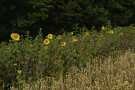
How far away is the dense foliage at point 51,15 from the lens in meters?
8.19

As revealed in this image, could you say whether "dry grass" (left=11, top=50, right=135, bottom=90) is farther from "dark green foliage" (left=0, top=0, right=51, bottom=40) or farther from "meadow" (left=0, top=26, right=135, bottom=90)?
"dark green foliage" (left=0, top=0, right=51, bottom=40)

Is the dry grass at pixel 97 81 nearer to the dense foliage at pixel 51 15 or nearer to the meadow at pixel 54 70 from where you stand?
the meadow at pixel 54 70

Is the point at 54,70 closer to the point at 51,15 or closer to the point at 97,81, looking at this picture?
the point at 97,81

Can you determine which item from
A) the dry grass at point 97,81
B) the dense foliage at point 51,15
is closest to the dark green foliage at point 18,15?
the dense foliage at point 51,15

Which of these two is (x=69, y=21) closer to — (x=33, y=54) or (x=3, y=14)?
(x=3, y=14)

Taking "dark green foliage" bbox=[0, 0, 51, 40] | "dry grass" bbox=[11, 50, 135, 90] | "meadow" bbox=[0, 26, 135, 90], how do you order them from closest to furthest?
"dry grass" bbox=[11, 50, 135, 90] < "meadow" bbox=[0, 26, 135, 90] < "dark green foliage" bbox=[0, 0, 51, 40]

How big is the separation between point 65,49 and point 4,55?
132 cm

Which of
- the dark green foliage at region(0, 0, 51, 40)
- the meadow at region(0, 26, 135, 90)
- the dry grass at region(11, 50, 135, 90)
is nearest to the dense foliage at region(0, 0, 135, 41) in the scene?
the dark green foliage at region(0, 0, 51, 40)

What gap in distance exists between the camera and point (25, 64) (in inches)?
132

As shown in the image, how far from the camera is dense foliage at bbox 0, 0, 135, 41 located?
8.19m

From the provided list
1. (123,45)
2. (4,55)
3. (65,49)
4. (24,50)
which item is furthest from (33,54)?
(123,45)

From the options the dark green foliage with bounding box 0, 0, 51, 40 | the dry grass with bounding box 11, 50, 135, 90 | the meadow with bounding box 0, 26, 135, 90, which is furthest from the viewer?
the dark green foliage with bounding box 0, 0, 51, 40

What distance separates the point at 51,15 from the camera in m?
9.25

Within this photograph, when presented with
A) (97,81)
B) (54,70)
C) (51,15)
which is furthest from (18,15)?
(97,81)
